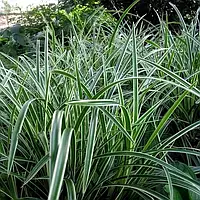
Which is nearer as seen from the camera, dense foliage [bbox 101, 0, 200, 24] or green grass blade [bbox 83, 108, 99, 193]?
green grass blade [bbox 83, 108, 99, 193]

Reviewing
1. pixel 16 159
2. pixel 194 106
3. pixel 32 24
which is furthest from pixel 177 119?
pixel 32 24

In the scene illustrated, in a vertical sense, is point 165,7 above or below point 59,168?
below

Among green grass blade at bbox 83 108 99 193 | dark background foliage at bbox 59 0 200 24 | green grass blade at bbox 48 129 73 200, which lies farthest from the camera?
dark background foliage at bbox 59 0 200 24

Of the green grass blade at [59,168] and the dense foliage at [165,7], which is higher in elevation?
the green grass blade at [59,168]

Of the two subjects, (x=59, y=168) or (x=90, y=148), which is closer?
(x=59, y=168)

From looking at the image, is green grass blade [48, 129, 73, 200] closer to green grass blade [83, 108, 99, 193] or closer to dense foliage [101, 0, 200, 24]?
green grass blade [83, 108, 99, 193]

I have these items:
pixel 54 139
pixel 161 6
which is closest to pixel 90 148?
pixel 54 139

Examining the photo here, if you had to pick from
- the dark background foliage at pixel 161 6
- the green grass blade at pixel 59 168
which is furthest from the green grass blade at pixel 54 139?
the dark background foliage at pixel 161 6

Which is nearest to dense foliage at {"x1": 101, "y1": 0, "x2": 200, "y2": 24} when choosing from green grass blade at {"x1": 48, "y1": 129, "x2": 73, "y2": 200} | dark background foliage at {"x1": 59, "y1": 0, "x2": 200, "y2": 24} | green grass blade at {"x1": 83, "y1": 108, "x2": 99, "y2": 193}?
dark background foliage at {"x1": 59, "y1": 0, "x2": 200, "y2": 24}

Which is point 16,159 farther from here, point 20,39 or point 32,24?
point 32,24

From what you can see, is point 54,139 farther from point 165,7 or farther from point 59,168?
point 165,7

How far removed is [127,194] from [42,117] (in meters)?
0.32

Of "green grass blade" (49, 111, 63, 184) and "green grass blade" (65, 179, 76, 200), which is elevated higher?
"green grass blade" (49, 111, 63, 184)

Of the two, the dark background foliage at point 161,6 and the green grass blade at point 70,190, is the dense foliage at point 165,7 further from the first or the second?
the green grass blade at point 70,190
